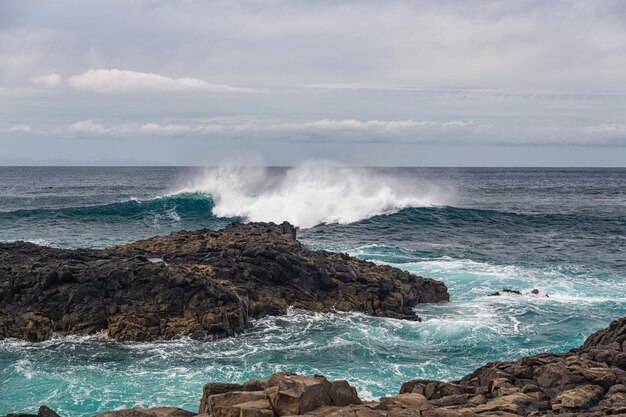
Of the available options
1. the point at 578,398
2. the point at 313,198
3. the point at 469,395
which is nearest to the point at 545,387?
the point at 578,398

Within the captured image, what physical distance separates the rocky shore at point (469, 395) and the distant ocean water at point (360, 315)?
12.4 ft

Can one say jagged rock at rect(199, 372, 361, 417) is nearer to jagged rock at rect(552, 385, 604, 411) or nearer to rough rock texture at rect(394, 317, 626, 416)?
rough rock texture at rect(394, 317, 626, 416)

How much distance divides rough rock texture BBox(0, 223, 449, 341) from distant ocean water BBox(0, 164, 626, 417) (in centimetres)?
72

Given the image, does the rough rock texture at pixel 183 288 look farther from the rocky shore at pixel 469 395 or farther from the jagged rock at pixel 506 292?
the rocky shore at pixel 469 395

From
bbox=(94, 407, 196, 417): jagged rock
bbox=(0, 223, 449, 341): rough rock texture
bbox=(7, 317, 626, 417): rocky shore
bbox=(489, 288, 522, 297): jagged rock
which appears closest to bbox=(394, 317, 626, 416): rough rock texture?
bbox=(7, 317, 626, 417): rocky shore

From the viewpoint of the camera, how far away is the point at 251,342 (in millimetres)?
19562

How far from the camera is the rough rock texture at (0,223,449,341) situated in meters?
20.0

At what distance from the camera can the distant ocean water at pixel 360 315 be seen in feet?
55.2

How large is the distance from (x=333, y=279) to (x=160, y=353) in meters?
8.24

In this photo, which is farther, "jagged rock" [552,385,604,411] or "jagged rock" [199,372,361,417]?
"jagged rock" [552,385,604,411]

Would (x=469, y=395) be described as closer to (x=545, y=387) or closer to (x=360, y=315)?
(x=545, y=387)

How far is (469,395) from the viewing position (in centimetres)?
1230

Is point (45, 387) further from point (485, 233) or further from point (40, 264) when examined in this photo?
point (485, 233)

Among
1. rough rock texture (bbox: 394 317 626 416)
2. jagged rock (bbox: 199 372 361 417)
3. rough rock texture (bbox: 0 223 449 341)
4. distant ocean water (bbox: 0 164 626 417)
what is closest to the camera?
jagged rock (bbox: 199 372 361 417)
